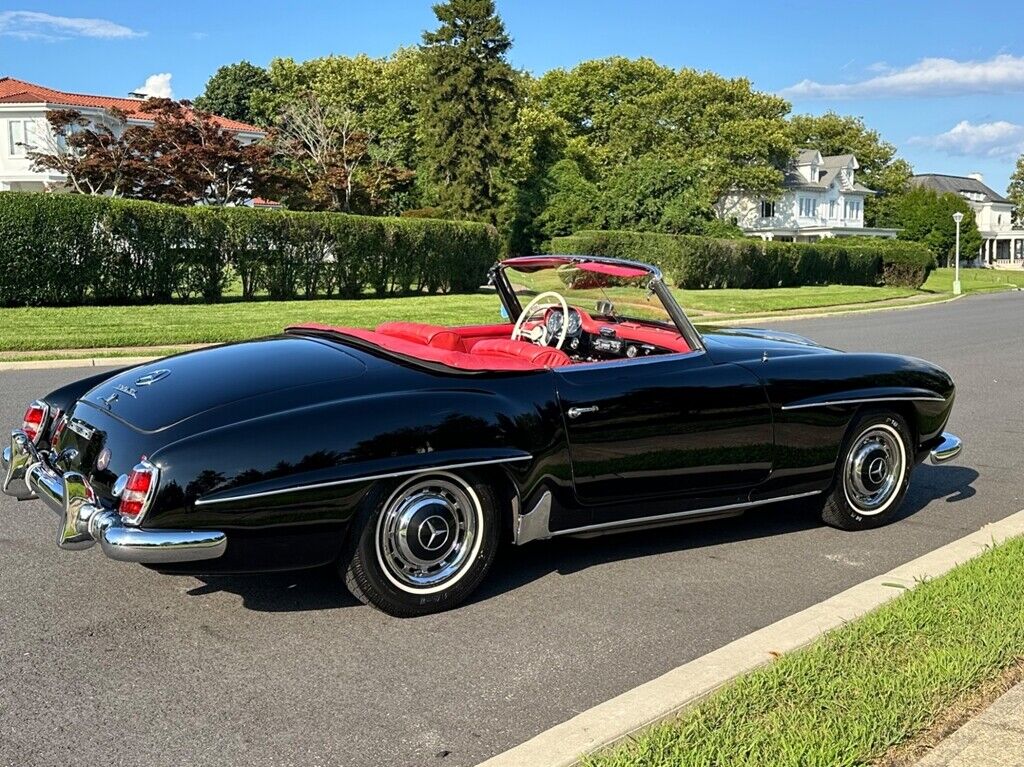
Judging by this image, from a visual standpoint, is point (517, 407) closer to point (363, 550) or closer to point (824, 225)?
point (363, 550)

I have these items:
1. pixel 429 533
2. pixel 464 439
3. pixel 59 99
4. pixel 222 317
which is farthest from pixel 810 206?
pixel 429 533

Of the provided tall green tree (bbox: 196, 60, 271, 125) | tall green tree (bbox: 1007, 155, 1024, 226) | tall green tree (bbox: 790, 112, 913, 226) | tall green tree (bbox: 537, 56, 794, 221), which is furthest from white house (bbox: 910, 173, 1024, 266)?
tall green tree (bbox: 196, 60, 271, 125)

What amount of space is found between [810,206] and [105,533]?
83.2m

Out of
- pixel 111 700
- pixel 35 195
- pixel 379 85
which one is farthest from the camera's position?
pixel 379 85

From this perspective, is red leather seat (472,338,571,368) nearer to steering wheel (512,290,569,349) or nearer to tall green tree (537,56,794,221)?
steering wheel (512,290,569,349)

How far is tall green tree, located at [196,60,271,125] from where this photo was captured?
269 ft

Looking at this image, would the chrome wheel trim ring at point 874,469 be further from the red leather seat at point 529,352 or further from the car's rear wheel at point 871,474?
the red leather seat at point 529,352

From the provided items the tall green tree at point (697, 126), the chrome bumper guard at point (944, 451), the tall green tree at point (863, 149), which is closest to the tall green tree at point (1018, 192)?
the tall green tree at point (863, 149)

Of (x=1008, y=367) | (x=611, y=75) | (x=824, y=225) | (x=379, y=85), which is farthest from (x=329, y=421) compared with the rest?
(x=824, y=225)

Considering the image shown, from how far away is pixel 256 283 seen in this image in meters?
21.9

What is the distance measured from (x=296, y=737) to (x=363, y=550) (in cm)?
92

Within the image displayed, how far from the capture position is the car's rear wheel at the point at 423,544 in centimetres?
388

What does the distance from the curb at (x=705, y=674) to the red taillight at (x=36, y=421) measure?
2795 millimetres

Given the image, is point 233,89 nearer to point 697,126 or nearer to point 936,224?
point 697,126
